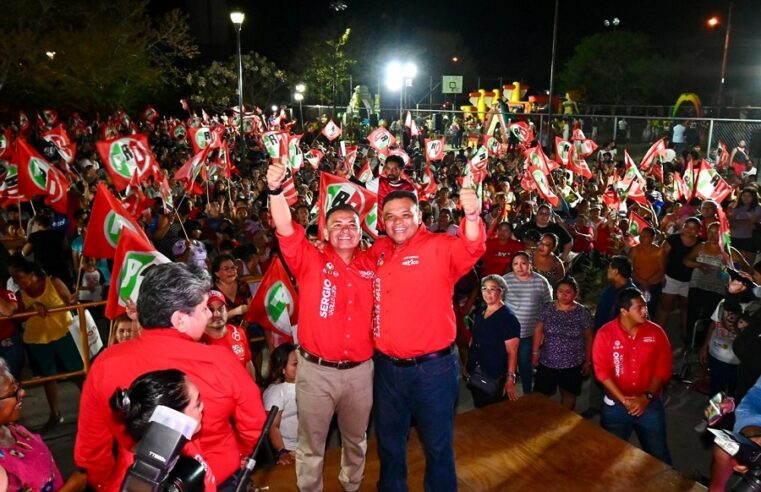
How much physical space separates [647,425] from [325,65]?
3966 centimetres

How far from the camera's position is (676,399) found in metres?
6.83

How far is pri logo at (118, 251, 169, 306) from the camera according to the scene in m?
4.59

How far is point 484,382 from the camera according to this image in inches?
218

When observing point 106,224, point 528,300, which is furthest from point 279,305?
point 528,300

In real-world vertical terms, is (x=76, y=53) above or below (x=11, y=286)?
above

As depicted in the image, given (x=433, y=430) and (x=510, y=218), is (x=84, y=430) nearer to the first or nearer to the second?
(x=433, y=430)

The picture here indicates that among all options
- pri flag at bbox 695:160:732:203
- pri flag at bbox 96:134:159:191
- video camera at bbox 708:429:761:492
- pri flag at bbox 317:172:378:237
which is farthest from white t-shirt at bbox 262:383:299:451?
pri flag at bbox 695:160:732:203

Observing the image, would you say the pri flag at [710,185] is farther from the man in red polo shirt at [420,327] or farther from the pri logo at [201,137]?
the pri logo at [201,137]

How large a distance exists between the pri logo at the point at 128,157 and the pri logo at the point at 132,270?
14.6ft

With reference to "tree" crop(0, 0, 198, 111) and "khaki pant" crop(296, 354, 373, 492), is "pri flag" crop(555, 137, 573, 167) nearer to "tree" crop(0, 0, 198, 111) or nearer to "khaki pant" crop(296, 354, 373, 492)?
"khaki pant" crop(296, 354, 373, 492)

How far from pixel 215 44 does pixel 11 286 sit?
53173 mm

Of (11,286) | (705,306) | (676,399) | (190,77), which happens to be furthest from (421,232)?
(190,77)

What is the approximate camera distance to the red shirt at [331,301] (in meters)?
3.54

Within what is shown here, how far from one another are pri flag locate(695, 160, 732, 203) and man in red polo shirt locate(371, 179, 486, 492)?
8.47 metres
